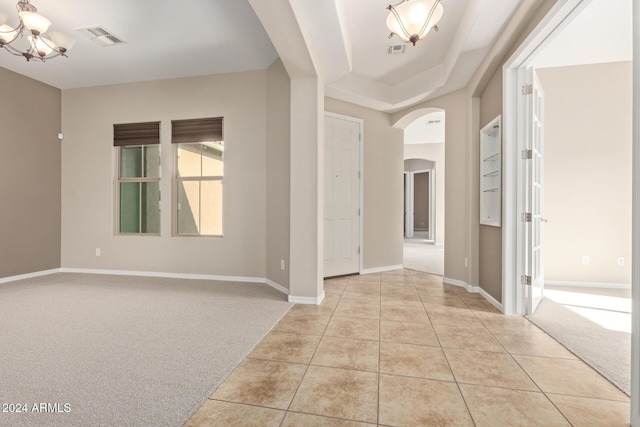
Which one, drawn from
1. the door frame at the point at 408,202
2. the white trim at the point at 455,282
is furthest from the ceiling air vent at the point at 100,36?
the door frame at the point at 408,202

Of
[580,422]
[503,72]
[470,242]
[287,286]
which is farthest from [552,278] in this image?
[287,286]

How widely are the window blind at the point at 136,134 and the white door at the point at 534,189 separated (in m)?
4.75

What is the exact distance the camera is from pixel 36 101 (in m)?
4.43

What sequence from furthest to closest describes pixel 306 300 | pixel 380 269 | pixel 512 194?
pixel 380 269
pixel 306 300
pixel 512 194

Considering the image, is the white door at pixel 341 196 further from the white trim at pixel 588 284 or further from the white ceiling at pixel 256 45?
the white trim at pixel 588 284

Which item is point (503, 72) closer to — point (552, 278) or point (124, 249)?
point (552, 278)

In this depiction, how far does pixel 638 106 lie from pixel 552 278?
335 centimetres

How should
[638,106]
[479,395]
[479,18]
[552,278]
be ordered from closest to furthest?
[638,106] → [479,395] → [479,18] → [552,278]

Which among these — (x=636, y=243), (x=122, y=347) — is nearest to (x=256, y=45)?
(x=122, y=347)

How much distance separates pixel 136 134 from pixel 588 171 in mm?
Result: 6370

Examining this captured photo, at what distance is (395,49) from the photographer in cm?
356

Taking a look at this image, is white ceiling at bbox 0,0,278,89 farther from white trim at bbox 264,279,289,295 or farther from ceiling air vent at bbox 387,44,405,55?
white trim at bbox 264,279,289,295

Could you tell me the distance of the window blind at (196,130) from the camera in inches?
169

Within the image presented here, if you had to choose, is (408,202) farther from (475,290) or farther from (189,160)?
Answer: (189,160)
